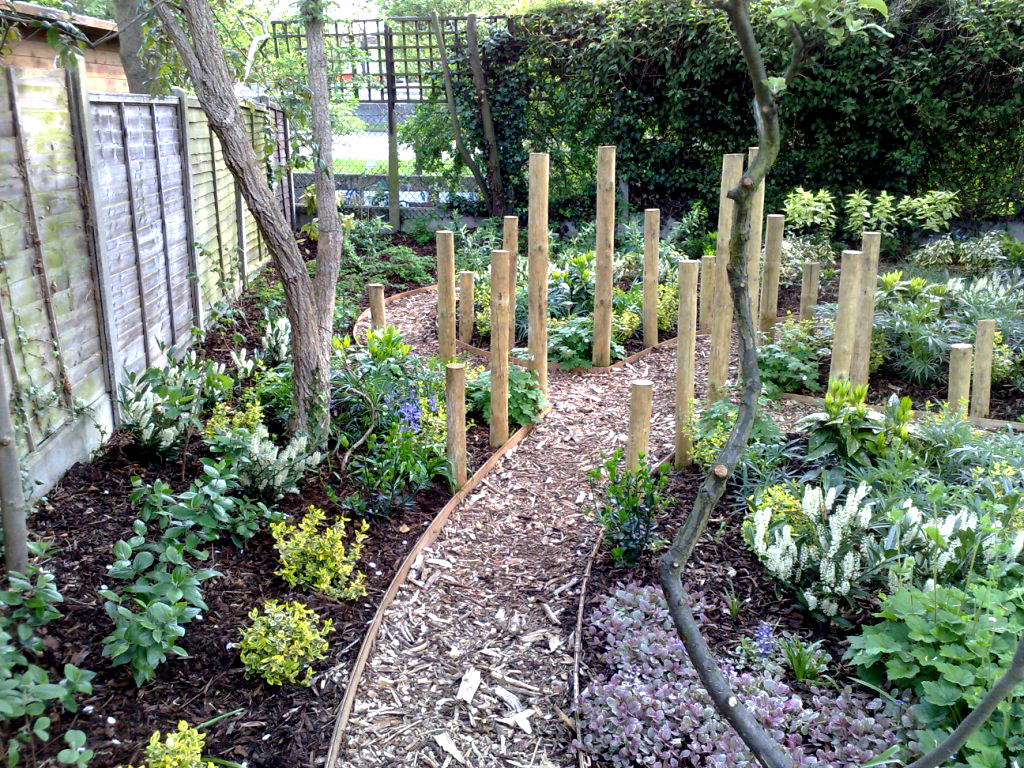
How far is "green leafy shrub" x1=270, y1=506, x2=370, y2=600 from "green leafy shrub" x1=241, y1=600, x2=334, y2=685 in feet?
1.06

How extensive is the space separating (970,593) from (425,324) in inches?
208

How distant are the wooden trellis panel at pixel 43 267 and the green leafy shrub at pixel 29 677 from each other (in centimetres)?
117

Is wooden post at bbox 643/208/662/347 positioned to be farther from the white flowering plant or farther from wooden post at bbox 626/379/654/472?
the white flowering plant

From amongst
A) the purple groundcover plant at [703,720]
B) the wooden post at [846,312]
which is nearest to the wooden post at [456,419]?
the purple groundcover plant at [703,720]

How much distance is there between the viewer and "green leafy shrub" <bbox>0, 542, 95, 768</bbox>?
1.95m

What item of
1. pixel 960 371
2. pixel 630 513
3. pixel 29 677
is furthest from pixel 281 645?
pixel 960 371

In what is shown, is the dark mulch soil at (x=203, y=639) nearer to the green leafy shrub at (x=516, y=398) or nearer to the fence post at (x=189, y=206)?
the green leafy shrub at (x=516, y=398)

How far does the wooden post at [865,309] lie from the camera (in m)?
4.65

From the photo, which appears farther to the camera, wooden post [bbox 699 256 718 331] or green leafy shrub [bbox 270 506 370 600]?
wooden post [bbox 699 256 718 331]

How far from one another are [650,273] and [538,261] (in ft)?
4.62

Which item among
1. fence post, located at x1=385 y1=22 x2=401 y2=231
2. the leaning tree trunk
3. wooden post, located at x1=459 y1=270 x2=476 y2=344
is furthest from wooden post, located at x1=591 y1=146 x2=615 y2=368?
fence post, located at x1=385 y1=22 x2=401 y2=231

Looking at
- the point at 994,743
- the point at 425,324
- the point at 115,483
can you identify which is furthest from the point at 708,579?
the point at 425,324

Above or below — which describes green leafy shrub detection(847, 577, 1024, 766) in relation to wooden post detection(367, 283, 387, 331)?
below

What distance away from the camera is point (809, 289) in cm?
597
